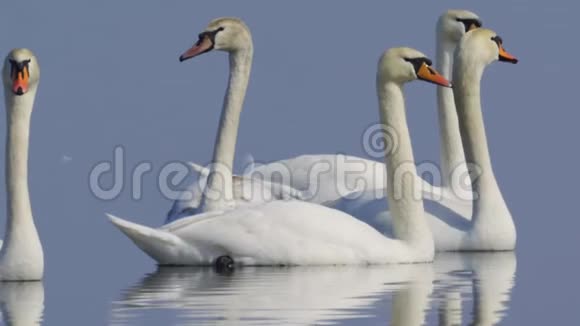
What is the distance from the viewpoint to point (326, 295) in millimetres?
21641

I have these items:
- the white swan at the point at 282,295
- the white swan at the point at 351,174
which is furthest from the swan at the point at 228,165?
the white swan at the point at 282,295

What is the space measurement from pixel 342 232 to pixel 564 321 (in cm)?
460

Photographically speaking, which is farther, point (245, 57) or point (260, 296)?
point (245, 57)

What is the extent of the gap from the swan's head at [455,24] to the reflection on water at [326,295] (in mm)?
5190

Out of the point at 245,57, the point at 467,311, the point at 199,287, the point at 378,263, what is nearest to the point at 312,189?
the point at 245,57

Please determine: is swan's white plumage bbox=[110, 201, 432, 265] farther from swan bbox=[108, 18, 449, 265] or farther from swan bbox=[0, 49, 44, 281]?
swan bbox=[0, 49, 44, 281]

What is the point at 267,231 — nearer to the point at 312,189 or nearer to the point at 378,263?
the point at 378,263

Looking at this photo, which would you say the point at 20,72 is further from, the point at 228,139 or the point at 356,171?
A: the point at 356,171

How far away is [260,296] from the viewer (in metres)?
21.6

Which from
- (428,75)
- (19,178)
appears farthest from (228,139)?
(19,178)

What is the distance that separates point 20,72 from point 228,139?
15.0 ft

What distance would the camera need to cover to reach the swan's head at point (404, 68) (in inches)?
998

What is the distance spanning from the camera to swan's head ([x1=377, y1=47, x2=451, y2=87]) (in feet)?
83.1

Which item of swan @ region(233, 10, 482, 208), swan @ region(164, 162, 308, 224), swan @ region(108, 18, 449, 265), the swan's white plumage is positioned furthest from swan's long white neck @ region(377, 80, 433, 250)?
swan @ region(233, 10, 482, 208)
